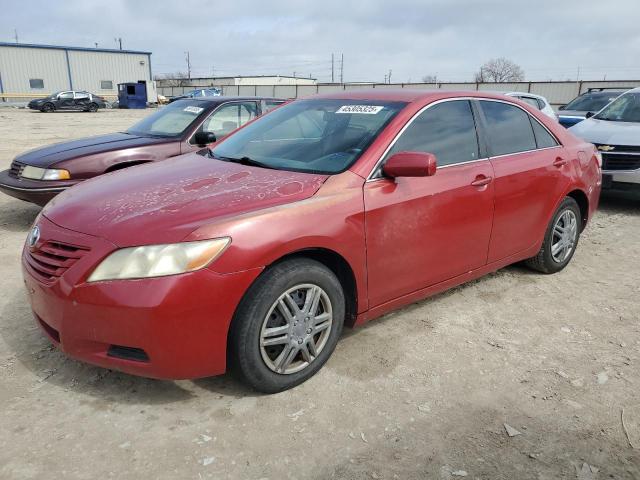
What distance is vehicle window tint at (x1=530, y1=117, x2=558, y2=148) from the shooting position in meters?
4.32

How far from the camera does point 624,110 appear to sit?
817cm

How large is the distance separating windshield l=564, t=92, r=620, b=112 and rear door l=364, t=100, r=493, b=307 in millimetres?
10027

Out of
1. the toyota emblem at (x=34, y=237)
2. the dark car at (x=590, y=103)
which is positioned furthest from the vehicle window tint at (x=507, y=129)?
the dark car at (x=590, y=103)

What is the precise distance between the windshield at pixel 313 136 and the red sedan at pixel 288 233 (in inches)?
0.5

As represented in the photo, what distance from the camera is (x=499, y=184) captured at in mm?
3770

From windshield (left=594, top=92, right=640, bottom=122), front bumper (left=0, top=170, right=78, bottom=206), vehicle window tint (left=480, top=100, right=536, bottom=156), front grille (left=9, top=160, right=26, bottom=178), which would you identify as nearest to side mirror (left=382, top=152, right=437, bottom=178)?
vehicle window tint (left=480, top=100, right=536, bottom=156)

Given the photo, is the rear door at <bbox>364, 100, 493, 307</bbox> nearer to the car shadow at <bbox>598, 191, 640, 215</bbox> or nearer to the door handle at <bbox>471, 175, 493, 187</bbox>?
the door handle at <bbox>471, 175, 493, 187</bbox>

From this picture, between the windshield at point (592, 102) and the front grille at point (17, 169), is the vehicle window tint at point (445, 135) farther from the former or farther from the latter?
the windshield at point (592, 102)

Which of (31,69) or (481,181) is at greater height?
(31,69)

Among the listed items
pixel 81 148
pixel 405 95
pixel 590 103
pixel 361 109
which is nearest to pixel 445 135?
pixel 405 95

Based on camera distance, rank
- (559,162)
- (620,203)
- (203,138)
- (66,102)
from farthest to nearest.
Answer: (66,102) → (620,203) → (203,138) → (559,162)

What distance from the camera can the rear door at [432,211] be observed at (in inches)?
122

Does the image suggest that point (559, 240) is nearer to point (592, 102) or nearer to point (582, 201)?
point (582, 201)

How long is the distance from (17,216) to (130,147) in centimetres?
194
